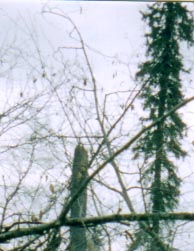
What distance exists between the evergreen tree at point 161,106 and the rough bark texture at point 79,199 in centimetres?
43

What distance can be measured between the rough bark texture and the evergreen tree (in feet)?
1.43

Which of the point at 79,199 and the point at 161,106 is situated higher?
the point at 161,106

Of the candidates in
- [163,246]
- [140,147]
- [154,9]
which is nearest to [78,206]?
[163,246]

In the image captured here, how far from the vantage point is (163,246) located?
14.6ft

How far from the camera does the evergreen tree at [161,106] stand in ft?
16.5

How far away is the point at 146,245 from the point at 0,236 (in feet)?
4.12

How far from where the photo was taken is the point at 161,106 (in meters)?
8.14

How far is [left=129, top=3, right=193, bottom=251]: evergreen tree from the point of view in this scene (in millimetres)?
5043

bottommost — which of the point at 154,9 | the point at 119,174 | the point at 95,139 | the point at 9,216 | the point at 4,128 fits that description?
the point at 9,216

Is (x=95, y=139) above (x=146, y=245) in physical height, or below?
above

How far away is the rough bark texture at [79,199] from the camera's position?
14.6 feet

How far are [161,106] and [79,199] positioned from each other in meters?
3.70

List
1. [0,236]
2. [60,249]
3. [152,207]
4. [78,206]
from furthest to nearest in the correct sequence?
1. [152,207]
2. [78,206]
3. [60,249]
4. [0,236]

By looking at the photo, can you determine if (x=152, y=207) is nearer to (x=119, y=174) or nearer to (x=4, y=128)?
(x=119, y=174)
